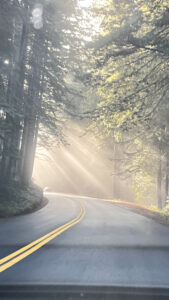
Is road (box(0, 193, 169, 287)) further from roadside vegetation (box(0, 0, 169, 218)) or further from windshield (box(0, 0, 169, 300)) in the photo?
roadside vegetation (box(0, 0, 169, 218))

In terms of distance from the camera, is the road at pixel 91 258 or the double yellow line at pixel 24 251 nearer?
the road at pixel 91 258

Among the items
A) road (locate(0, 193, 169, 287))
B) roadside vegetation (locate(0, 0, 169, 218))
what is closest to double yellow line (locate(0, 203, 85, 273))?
road (locate(0, 193, 169, 287))

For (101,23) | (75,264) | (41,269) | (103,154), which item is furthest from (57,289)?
(103,154)

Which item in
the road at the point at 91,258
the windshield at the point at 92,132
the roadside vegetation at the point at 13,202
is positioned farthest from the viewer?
the roadside vegetation at the point at 13,202

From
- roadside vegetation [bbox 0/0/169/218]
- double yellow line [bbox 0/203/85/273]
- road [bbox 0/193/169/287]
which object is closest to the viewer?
road [bbox 0/193/169/287]

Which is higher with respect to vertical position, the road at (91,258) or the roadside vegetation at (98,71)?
the roadside vegetation at (98,71)

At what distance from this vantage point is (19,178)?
21266mm

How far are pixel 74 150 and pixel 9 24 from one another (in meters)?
38.7

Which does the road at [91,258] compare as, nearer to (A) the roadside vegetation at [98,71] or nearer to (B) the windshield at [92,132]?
(B) the windshield at [92,132]

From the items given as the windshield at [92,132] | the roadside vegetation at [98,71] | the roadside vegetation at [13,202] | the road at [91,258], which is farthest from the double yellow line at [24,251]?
the roadside vegetation at [98,71]

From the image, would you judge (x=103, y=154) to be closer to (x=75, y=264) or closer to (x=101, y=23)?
(x=101, y=23)

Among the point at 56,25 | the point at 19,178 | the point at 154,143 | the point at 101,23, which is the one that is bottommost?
the point at 19,178

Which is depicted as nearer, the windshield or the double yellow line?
the windshield

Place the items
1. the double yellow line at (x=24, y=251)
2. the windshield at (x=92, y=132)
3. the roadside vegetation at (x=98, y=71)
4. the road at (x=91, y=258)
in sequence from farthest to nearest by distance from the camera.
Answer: the roadside vegetation at (x=98, y=71) < the double yellow line at (x=24, y=251) < the windshield at (x=92, y=132) < the road at (x=91, y=258)
